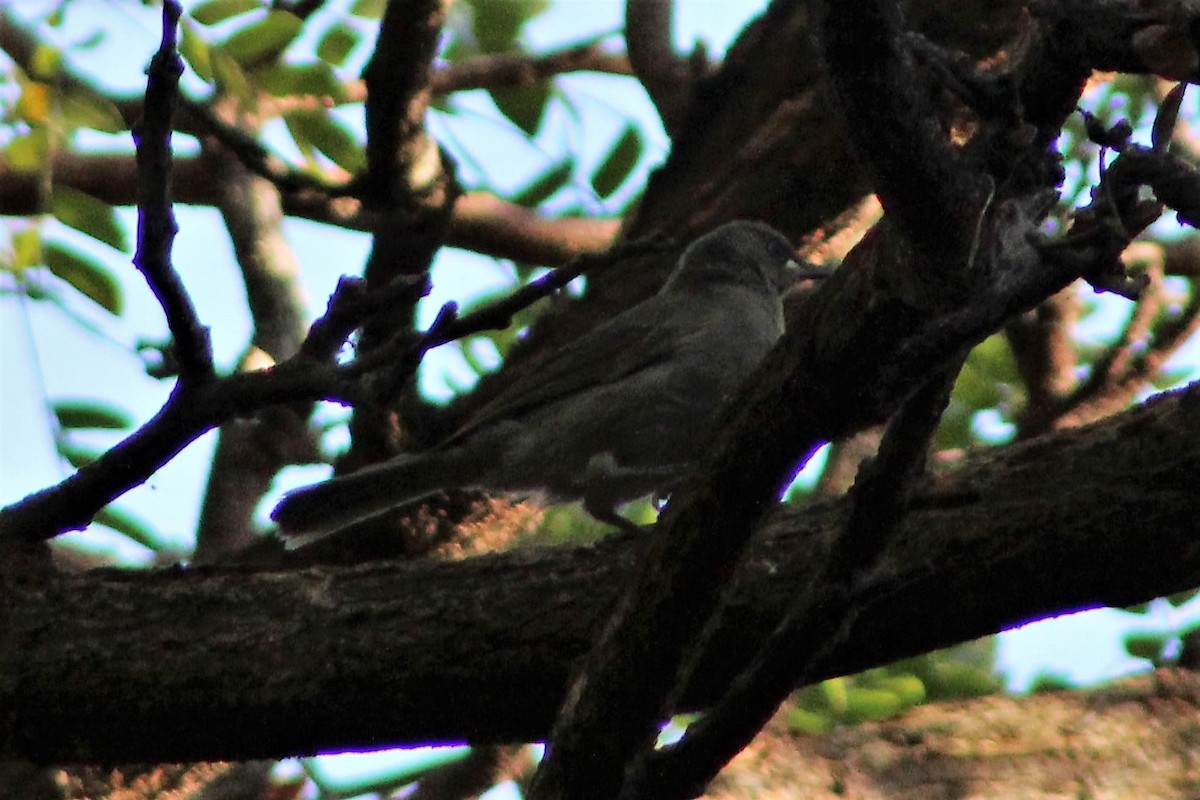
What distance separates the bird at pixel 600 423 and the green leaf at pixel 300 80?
3.84ft

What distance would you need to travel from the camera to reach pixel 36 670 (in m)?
3.63

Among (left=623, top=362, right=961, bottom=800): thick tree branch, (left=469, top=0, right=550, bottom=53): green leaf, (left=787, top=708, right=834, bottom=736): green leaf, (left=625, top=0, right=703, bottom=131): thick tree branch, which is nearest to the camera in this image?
(left=623, top=362, right=961, bottom=800): thick tree branch

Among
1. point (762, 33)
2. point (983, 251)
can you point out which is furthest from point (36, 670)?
point (762, 33)

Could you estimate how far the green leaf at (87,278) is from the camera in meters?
4.40

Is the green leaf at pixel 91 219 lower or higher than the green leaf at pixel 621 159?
lower

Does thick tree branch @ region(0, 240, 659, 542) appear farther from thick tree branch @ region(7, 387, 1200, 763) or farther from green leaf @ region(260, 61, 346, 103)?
green leaf @ region(260, 61, 346, 103)

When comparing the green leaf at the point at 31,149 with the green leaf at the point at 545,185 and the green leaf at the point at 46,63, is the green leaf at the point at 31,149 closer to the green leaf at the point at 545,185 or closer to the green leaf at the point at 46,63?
the green leaf at the point at 46,63

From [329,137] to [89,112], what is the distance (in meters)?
0.99

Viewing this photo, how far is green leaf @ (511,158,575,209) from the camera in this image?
5.80m

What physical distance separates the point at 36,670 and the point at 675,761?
168 cm

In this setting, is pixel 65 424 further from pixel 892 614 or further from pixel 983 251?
pixel 983 251

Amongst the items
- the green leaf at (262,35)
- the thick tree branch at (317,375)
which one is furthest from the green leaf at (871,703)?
the green leaf at (262,35)

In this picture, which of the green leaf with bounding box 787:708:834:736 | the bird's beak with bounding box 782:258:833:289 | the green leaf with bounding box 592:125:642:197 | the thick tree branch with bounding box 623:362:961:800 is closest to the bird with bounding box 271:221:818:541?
the bird's beak with bounding box 782:258:833:289

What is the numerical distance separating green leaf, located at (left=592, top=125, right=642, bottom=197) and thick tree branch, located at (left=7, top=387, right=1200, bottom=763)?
2408 millimetres
